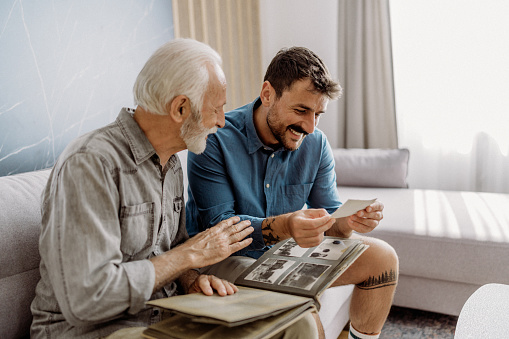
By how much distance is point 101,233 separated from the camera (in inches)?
35.9

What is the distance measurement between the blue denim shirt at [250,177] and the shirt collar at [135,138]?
0.40m

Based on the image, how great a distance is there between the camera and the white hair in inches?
42.3

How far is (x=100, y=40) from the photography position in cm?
194

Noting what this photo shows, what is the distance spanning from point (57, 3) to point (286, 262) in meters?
1.39

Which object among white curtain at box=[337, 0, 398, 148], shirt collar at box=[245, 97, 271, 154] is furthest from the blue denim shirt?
white curtain at box=[337, 0, 398, 148]

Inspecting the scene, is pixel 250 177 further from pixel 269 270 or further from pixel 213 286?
pixel 213 286

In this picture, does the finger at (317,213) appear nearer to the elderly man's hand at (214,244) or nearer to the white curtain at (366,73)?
the elderly man's hand at (214,244)

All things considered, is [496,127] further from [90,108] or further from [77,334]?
[77,334]

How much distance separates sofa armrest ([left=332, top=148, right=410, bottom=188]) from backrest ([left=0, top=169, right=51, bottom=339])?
6.56 ft

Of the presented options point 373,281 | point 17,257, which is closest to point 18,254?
point 17,257

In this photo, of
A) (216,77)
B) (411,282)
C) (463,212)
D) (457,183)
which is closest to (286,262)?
(216,77)

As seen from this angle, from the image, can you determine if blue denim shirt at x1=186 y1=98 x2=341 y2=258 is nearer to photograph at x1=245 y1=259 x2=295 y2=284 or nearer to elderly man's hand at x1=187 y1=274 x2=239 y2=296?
photograph at x1=245 y1=259 x2=295 y2=284

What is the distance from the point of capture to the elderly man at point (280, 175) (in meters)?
1.44

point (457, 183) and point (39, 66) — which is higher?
point (39, 66)
